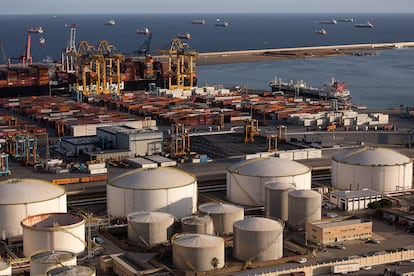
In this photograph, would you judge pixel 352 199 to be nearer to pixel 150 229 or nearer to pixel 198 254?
pixel 150 229

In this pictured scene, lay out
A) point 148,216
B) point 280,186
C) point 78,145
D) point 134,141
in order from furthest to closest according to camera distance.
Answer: point 78,145 → point 134,141 → point 280,186 → point 148,216

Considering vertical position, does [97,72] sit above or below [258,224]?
above

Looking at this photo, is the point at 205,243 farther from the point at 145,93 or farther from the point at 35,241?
the point at 145,93

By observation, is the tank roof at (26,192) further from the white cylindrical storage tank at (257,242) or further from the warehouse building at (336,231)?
the warehouse building at (336,231)

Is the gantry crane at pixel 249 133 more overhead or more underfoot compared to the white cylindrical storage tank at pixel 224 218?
more overhead

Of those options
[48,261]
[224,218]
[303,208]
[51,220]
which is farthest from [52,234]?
[303,208]

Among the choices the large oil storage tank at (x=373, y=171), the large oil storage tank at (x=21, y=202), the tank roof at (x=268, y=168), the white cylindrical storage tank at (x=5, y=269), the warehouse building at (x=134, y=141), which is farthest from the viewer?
the warehouse building at (x=134, y=141)

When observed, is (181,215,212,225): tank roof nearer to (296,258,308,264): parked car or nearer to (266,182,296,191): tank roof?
(296,258,308,264): parked car

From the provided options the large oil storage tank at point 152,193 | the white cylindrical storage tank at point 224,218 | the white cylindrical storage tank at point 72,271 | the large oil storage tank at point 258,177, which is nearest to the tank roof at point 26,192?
the large oil storage tank at point 152,193
